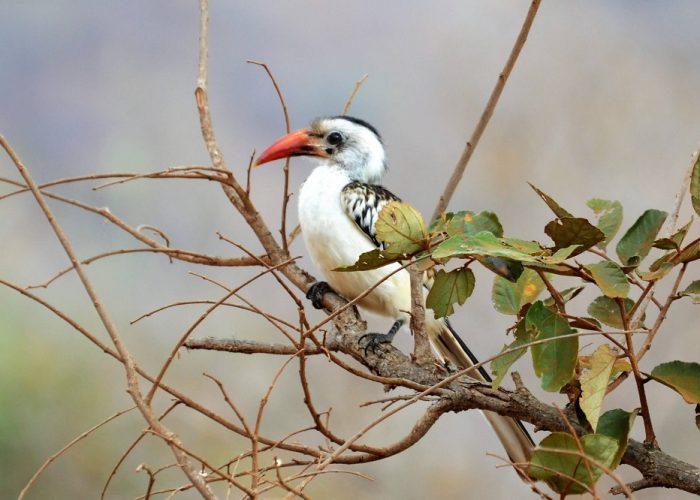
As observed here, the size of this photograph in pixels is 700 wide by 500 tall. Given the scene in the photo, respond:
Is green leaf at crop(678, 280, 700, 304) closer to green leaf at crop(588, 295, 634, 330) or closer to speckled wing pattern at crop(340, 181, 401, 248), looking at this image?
green leaf at crop(588, 295, 634, 330)

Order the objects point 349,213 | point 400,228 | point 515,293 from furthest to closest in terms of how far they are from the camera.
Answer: point 349,213 < point 515,293 < point 400,228

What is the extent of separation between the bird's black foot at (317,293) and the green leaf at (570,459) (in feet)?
2.31

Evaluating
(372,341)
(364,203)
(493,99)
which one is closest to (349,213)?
(364,203)

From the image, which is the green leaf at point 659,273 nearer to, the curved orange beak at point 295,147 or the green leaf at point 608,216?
the green leaf at point 608,216

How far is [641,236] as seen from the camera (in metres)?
0.75

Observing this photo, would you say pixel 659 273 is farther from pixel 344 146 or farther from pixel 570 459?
pixel 344 146

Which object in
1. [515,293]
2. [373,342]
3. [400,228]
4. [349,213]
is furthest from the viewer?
[349,213]

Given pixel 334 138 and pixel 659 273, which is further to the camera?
pixel 334 138

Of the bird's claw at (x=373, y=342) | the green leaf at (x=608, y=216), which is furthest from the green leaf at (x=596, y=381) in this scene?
the bird's claw at (x=373, y=342)

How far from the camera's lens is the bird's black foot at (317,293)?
1.37 meters

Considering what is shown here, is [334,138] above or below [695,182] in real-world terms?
above

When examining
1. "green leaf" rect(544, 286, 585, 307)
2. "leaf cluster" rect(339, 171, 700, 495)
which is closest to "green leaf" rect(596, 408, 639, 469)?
"leaf cluster" rect(339, 171, 700, 495)

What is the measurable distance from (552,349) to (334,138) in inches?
40.3

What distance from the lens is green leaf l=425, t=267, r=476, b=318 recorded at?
78 cm
